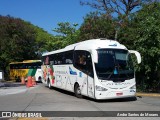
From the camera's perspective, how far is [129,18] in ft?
98.2

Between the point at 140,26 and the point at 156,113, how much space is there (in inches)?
480

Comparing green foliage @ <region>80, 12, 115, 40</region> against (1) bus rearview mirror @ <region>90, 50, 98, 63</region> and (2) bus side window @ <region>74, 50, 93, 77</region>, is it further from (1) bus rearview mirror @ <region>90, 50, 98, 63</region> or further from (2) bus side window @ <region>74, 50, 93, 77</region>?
(1) bus rearview mirror @ <region>90, 50, 98, 63</region>

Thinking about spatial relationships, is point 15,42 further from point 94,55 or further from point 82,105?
point 82,105

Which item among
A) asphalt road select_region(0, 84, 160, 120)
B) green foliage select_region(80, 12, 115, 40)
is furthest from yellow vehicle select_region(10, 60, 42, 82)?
asphalt road select_region(0, 84, 160, 120)

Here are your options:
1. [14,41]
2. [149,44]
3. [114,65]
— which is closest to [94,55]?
[114,65]

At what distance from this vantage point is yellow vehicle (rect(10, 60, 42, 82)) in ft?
154

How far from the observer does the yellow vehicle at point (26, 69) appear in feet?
154

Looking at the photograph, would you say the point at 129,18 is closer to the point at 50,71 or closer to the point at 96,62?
the point at 50,71

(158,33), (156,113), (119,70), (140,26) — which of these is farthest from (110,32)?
(156,113)

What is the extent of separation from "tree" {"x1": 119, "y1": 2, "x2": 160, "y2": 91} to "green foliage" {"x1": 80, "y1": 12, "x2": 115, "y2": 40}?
164 inches

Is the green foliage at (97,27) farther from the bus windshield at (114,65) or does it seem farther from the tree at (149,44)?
the bus windshield at (114,65)

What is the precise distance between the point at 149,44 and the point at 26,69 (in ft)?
94.9

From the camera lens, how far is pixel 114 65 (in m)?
18.9

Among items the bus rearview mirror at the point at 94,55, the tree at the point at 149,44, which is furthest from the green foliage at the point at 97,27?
the bus rearview mirror at the point at 94,55
